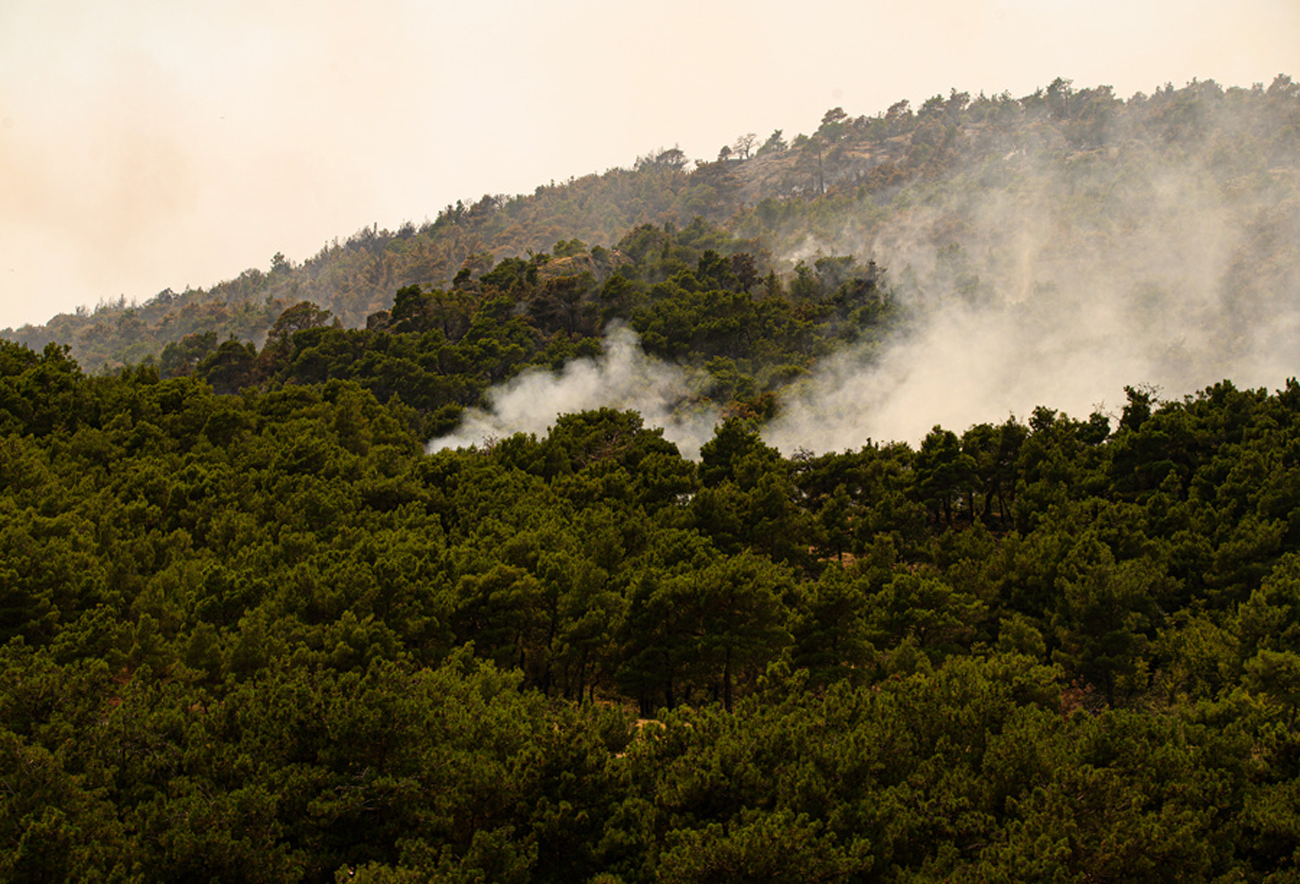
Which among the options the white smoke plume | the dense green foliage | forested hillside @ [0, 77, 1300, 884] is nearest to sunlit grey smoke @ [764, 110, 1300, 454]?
the white smoke plume

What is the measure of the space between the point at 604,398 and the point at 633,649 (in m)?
47.9

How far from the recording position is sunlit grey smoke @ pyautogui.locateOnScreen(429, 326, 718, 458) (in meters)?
70.2

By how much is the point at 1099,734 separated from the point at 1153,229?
10030 cm

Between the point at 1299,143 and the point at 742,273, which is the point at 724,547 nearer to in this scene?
the point at 742,273

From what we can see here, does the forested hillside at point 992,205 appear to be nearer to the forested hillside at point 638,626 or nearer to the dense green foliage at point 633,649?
the forested hillside at point 638,626

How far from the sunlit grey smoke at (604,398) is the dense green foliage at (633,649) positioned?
15.5 meters

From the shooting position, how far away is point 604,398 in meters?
76.8

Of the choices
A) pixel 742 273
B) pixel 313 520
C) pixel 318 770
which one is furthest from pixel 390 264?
pixel 318 770

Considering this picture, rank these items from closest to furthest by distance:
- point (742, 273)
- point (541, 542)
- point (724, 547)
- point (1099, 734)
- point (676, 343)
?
point (1099, 734) < point (541, 542) < point (724, 547) < point (676, 343) < point (742, 273)

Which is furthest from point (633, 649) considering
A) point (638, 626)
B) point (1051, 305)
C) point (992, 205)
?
point (992, 205)

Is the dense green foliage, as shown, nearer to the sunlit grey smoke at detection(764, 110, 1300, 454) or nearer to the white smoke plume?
the white smoke plume

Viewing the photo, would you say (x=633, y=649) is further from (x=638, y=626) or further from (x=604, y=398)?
(x=604, y=398)

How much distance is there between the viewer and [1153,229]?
10631cm

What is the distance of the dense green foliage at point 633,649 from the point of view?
17.5 metres
